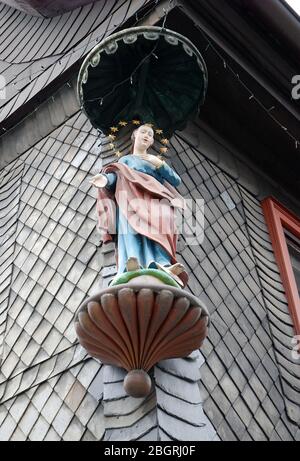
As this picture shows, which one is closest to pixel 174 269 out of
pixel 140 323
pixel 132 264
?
pixel 132 264

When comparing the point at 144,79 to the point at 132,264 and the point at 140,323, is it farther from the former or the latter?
the point at 140,323

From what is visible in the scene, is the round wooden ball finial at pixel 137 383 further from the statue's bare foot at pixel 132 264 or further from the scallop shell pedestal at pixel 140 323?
the statue's bare foot at pixel 132 264

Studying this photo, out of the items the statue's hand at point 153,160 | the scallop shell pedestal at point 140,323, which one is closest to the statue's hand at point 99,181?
the statue's hand at point 153,160

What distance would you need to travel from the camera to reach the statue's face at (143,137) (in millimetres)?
6309

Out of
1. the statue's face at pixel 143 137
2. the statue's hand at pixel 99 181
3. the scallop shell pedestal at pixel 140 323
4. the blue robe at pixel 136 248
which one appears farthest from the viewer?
the statue's face at pixel 143 137

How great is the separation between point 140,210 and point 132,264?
0.59m

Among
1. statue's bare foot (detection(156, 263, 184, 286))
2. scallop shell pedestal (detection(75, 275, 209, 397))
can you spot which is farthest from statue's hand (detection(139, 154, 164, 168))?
scallop shell pedestal (detection(75, 275, 209, 397))

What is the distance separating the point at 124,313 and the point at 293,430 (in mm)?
1720

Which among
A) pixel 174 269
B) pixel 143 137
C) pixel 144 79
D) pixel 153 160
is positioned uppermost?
pixel 144 79

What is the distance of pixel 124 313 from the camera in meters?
4.96

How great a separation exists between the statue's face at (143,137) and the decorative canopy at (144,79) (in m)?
0.39

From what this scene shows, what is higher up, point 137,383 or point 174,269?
point 174,269

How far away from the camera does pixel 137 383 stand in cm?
498
